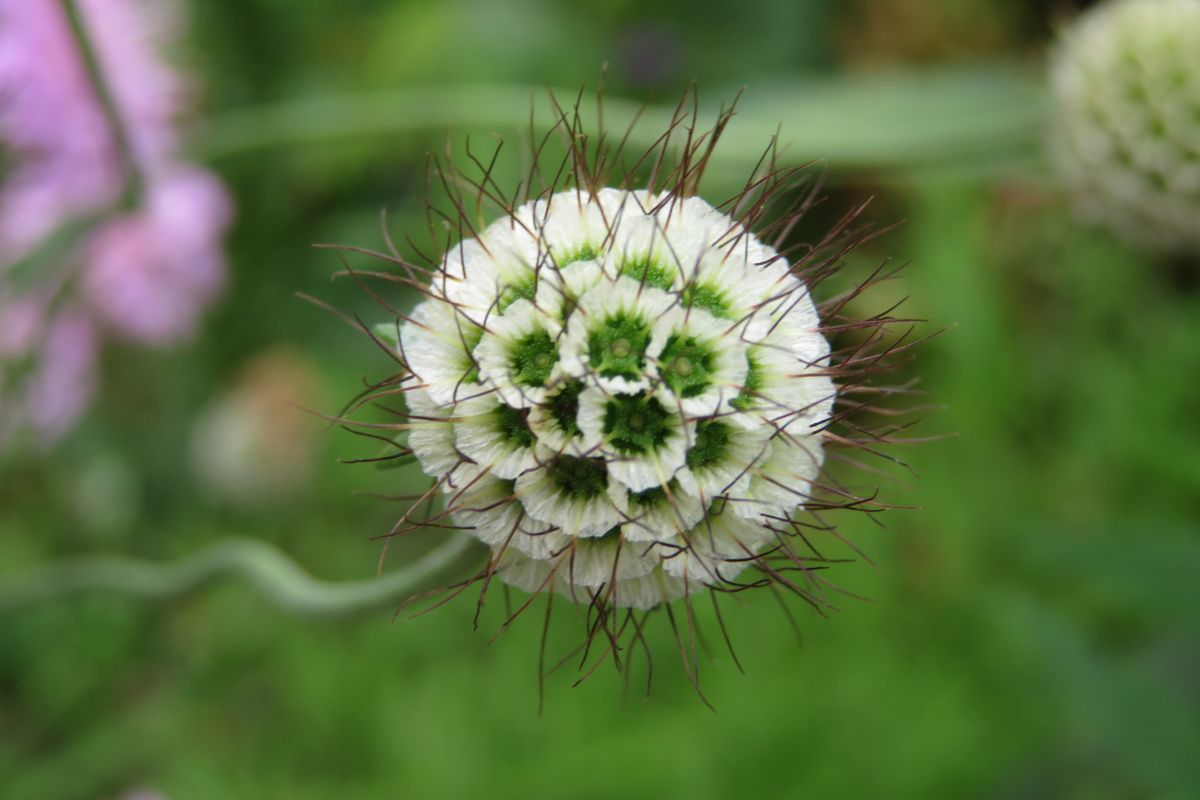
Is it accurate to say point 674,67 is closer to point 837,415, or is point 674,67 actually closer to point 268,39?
point 268,39

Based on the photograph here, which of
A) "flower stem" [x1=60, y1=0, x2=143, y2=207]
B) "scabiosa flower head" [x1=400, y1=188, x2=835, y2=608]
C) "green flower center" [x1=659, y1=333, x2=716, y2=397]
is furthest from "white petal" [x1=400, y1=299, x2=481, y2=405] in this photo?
"flower stem" [x1=60, y1=0, x2=143, y2=207]

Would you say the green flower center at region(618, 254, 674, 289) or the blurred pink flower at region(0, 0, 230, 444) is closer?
the green flower center at region(618, 254, 674, 289)

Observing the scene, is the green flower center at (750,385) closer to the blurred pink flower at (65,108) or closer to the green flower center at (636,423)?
the green flower center at (636,423)

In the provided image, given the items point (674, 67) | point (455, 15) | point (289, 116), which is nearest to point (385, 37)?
point (455, 15)

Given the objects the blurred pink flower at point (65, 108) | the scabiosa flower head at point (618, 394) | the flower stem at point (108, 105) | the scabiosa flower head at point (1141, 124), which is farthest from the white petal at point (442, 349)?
the scabiosa flower head at point (1141, 124)

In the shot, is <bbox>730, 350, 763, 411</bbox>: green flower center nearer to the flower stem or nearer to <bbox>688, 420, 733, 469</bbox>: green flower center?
<bbox>688, 420, 733, 469</bbox>: green flower center

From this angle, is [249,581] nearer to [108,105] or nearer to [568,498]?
[568,498]
